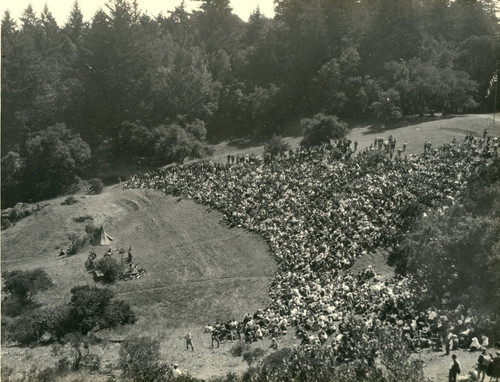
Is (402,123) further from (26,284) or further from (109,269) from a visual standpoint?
(26,284)

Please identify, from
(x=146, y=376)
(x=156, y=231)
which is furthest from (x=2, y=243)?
(x=146, y=376)

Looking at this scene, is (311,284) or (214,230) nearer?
(311,284)

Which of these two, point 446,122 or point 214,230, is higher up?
point 446,122

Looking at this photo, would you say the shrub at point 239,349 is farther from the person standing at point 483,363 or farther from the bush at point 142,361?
the person standing at point 483,363

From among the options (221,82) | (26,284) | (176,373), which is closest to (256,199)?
(26,284)

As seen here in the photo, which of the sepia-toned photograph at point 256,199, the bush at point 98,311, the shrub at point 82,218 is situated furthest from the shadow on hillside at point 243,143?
the bush at point 98,311

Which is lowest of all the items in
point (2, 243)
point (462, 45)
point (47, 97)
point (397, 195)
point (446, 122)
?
point (2, 243)

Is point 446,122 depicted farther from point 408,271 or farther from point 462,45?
point 408,271
